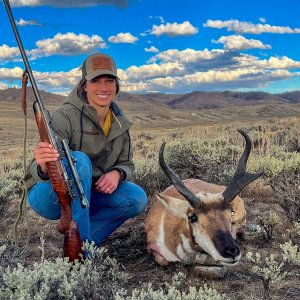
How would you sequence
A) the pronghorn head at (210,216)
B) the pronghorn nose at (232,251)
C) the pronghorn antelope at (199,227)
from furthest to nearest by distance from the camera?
the pronghorn antelope at (199,227), the pronghorn head at (210,216), the pronghorn nose at (232,251)

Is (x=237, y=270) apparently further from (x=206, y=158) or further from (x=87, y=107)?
(x=206, y=158)

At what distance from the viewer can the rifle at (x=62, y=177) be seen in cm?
424

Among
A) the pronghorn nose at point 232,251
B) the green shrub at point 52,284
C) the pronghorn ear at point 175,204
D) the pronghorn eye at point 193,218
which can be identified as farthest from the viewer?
the pronghorn ear at point 175,204

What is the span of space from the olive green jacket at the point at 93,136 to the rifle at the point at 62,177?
16.5 inches

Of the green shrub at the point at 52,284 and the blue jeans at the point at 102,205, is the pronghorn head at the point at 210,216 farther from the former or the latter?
the green shrub at the point at 52,284

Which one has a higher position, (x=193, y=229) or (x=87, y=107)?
(x=87, y=107)

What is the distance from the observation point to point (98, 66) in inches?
198

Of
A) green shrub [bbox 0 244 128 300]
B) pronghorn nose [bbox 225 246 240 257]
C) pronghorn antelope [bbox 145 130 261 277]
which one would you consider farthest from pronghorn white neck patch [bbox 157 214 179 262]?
green shrub [bbox 0 244 128 300]

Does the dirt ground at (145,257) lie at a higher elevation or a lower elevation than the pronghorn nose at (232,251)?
lower

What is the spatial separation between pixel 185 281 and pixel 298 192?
97.5 inches

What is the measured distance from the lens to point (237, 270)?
4.91 meters

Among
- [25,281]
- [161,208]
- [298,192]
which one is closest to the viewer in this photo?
[25,281]

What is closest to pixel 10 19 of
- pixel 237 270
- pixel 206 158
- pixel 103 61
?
pixel 103 61

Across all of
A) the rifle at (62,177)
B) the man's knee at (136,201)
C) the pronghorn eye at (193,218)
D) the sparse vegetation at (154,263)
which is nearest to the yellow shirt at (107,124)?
the man's knee at (136,201)
